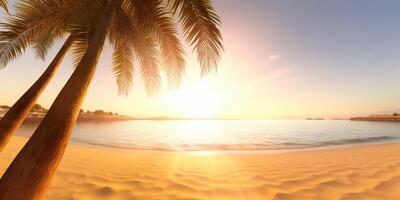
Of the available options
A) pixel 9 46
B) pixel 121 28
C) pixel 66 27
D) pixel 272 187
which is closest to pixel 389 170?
pixel 272 187

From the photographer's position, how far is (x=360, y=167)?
19.8 ft

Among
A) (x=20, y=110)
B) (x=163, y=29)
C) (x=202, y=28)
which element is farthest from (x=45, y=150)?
(x=163, y=29)

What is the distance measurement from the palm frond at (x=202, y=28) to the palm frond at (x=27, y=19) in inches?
106

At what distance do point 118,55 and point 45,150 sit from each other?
5489 mm

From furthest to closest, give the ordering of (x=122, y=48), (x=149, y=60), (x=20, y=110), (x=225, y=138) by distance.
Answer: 1. (x=225, y=138)
2. (x=149, y=60)
3. (x=122, y=48)
4. (x=20, y=110)

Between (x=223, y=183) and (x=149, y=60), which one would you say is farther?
(x=149, y=60)

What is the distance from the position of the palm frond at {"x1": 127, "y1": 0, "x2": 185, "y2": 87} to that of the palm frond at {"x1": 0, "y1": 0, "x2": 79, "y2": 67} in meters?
1.54

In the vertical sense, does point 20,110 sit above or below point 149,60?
below

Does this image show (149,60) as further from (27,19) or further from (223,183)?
(223,183)

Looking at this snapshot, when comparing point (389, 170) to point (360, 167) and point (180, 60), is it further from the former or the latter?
point (180, 60)

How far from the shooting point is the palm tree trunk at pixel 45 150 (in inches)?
63.1

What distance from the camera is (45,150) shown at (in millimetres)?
1795

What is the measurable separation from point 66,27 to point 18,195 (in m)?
4.98

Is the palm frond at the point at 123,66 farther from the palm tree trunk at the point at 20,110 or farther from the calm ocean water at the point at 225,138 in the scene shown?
the calm ocean water at the point at 225,138
